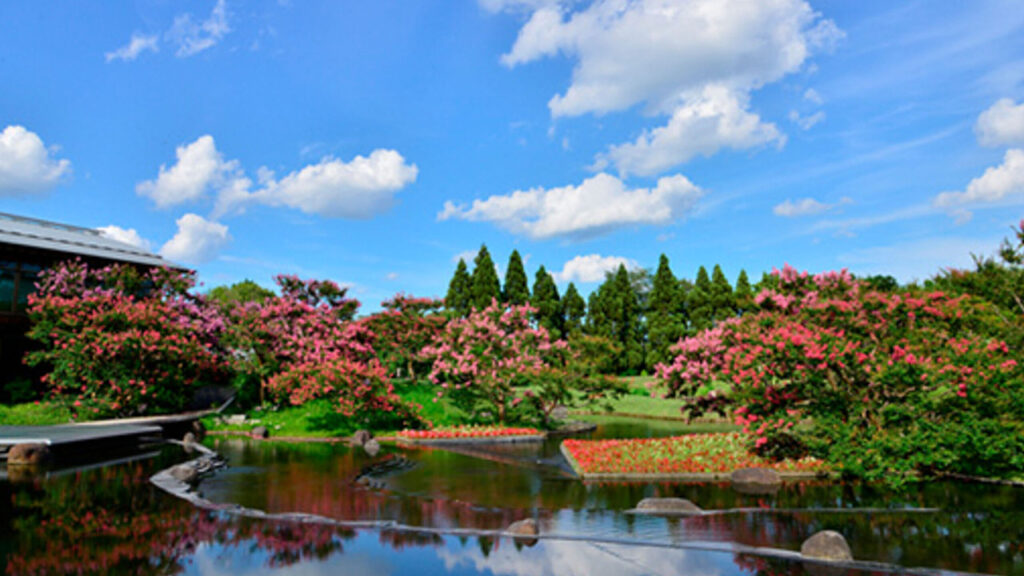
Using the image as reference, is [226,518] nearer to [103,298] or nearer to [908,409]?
[908,409]

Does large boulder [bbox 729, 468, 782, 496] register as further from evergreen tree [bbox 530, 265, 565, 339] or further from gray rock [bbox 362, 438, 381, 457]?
evergreen tree [bbox 530, 265, 565, 339]

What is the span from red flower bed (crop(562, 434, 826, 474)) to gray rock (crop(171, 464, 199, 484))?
8899 millimetres

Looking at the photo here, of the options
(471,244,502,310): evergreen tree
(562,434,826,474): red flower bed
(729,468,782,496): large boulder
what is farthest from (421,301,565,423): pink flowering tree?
(471,244,502,310): evergreen tree

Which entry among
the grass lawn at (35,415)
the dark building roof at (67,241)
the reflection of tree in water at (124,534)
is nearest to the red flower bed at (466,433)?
the reflection of tree in water at (124,534)

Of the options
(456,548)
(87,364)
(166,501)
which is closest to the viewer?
(456,548)

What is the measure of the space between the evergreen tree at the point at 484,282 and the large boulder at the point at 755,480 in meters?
36.5

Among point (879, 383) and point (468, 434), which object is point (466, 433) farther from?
point (879, 383)

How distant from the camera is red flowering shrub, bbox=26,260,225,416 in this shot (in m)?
22.2

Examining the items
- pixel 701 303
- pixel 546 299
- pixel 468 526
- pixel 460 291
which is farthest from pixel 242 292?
pixel 468 526

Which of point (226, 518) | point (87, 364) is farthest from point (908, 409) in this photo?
point (87, 364)

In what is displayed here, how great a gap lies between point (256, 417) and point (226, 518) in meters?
16.7

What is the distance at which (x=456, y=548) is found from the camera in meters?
8.30

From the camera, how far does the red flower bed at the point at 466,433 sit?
856 inches

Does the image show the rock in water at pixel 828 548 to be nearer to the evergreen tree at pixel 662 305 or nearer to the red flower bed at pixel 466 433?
the red flower bed at pixel 466 433
